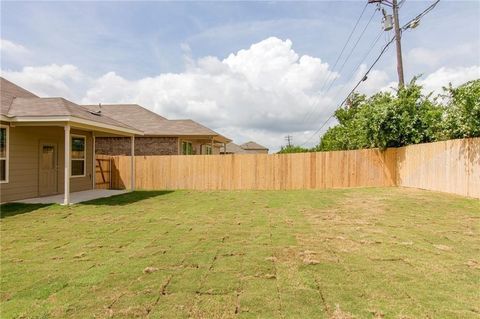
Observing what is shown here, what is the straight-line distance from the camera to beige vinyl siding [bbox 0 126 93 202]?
10188mm

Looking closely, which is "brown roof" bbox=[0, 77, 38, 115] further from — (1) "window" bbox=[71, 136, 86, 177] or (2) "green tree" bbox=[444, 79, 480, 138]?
(2) "green tree" bbox=[444, 79, 480, 138]

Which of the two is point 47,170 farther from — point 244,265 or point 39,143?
point 244,265

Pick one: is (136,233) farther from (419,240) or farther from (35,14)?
(35,14)

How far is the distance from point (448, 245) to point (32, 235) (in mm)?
7084

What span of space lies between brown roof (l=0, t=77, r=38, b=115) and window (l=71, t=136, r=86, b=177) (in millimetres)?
2339

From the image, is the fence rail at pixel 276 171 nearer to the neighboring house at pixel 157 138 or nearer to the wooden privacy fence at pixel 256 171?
the wooden privacy fence at pixel 256 171

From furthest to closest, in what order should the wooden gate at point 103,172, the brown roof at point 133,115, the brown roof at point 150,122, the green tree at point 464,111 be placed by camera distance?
the brown roof at point 133,115
the brown roof at point 150,122
the wooden gate at point 103,172
the green tree at point 464,111

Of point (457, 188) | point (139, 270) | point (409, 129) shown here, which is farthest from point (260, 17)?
point (139, 270)

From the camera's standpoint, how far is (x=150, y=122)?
2114 centimetres

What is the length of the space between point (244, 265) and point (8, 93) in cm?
1144

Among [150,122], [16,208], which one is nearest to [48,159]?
[16,208]

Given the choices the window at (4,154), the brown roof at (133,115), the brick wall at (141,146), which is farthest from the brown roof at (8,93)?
the brown roof at (133,115)

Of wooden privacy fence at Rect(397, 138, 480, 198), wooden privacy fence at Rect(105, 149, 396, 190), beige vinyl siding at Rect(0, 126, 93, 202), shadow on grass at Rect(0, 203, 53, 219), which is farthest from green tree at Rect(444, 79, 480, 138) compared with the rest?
beige vinyl siding at Rect(0, 126, 93, 202)

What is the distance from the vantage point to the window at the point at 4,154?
983cm
